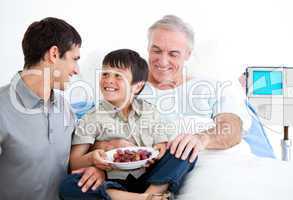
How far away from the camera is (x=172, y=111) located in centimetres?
143

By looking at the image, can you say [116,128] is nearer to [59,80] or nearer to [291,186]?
[59,80]

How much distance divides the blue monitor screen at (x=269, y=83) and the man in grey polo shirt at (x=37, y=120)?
2.56ft

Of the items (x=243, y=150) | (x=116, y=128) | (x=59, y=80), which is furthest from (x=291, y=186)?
(x=59, y=80)

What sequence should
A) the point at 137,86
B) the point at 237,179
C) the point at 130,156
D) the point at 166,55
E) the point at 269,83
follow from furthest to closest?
the point at 269,83, the point at 166,55, the point at 137,86, the point at 130,156, the point at 237,179

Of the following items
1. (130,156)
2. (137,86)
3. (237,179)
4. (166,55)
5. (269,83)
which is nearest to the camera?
(237,179)

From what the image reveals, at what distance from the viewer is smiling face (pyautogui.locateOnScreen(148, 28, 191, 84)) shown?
4.80 ft

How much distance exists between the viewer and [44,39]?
1.15m

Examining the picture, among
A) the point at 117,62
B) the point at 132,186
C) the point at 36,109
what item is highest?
the point at 117,62

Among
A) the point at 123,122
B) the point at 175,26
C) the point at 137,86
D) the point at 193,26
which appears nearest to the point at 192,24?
the point at 193,26

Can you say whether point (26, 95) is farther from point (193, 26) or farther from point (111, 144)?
point (193, 26)

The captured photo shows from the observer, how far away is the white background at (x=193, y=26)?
1.62m

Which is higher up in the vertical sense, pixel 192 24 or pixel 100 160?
pixel 192 24

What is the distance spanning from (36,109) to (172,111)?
494 millimetres

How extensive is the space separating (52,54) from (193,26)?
0.70 m
